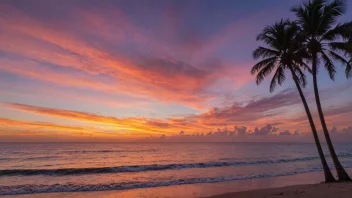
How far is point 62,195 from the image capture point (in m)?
15.4

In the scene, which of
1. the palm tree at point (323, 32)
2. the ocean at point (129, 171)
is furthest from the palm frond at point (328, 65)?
the ocean at point (129, 171)

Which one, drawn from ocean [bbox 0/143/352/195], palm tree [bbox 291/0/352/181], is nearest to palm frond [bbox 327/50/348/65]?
palm tree [bbox 291/0/352/181]

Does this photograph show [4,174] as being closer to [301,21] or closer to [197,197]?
[197,197]

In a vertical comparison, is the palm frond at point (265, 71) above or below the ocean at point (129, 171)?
above

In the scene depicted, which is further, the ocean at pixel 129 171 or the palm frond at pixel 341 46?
the ocean at pixel 129 171

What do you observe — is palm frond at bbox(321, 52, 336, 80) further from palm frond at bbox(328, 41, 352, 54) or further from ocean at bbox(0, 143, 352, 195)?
ocean at bbox(0, 143, 352, 195)

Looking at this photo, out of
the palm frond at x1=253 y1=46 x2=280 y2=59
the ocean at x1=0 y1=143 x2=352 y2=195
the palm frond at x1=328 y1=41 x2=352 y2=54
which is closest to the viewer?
the palm frond at x1=328 y1=41 x2=352 y2=54

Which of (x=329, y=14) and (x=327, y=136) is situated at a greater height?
(x=329, y=14)

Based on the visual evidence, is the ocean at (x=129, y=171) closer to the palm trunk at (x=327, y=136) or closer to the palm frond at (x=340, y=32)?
the palm trunk at (x=327, y=136)

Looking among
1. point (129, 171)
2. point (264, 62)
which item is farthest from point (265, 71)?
point (129, 171)

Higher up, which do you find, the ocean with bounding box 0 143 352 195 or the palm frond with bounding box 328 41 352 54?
the palm frond with bounding box 328 41 352 54

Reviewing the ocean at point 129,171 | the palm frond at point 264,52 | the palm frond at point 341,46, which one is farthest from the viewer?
the ocean at point 129,171

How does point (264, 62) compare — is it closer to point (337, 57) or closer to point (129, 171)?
point (337, 57)

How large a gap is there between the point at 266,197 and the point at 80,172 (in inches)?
854
